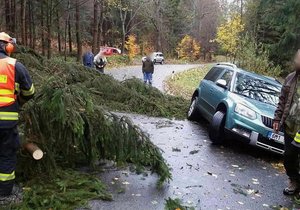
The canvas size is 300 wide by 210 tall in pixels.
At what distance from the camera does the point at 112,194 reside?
4.92m

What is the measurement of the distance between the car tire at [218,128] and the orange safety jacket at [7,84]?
4.55 meters

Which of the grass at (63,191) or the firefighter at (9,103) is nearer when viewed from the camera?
the firefighter at (9,103)

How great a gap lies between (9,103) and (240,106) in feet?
15.6

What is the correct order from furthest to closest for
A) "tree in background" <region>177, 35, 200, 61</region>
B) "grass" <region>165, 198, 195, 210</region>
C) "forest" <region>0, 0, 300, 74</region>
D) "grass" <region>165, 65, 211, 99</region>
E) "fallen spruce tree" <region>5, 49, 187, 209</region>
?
"tree in background" <region>177, 35, 200, 61</region> → "forest" <region>0, 0, 300, 74</region> → "grass" <region>165, 65, 211, 99</region> → "fallen spruce tree" <region>5, 49, 187, 209</region> → "grass" <region>165, 198, 195, 210</region>

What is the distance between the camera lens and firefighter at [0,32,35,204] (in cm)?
409

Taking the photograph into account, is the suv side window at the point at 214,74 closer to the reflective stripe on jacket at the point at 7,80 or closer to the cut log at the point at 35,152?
the cut log at the point at 35,152

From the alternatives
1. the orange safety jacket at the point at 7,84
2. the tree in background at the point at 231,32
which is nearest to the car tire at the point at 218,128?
the orange safety jacket at the point at 7,84

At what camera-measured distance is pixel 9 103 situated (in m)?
4.14

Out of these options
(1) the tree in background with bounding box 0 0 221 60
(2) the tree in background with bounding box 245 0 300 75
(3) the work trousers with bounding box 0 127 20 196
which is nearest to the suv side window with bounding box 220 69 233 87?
(3) the work trousers with bounding box 0 127 20 196

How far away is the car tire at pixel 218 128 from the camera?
25.1 ft

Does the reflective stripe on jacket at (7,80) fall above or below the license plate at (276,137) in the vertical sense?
above

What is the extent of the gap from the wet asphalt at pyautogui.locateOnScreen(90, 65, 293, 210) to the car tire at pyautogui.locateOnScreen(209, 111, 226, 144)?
0.65 feet

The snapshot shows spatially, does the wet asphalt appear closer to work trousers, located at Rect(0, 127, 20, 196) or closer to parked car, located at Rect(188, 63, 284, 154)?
parked car, located at Rect(188, 63, 284, 154)

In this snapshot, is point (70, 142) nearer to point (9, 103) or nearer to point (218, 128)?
point (9, 103)
